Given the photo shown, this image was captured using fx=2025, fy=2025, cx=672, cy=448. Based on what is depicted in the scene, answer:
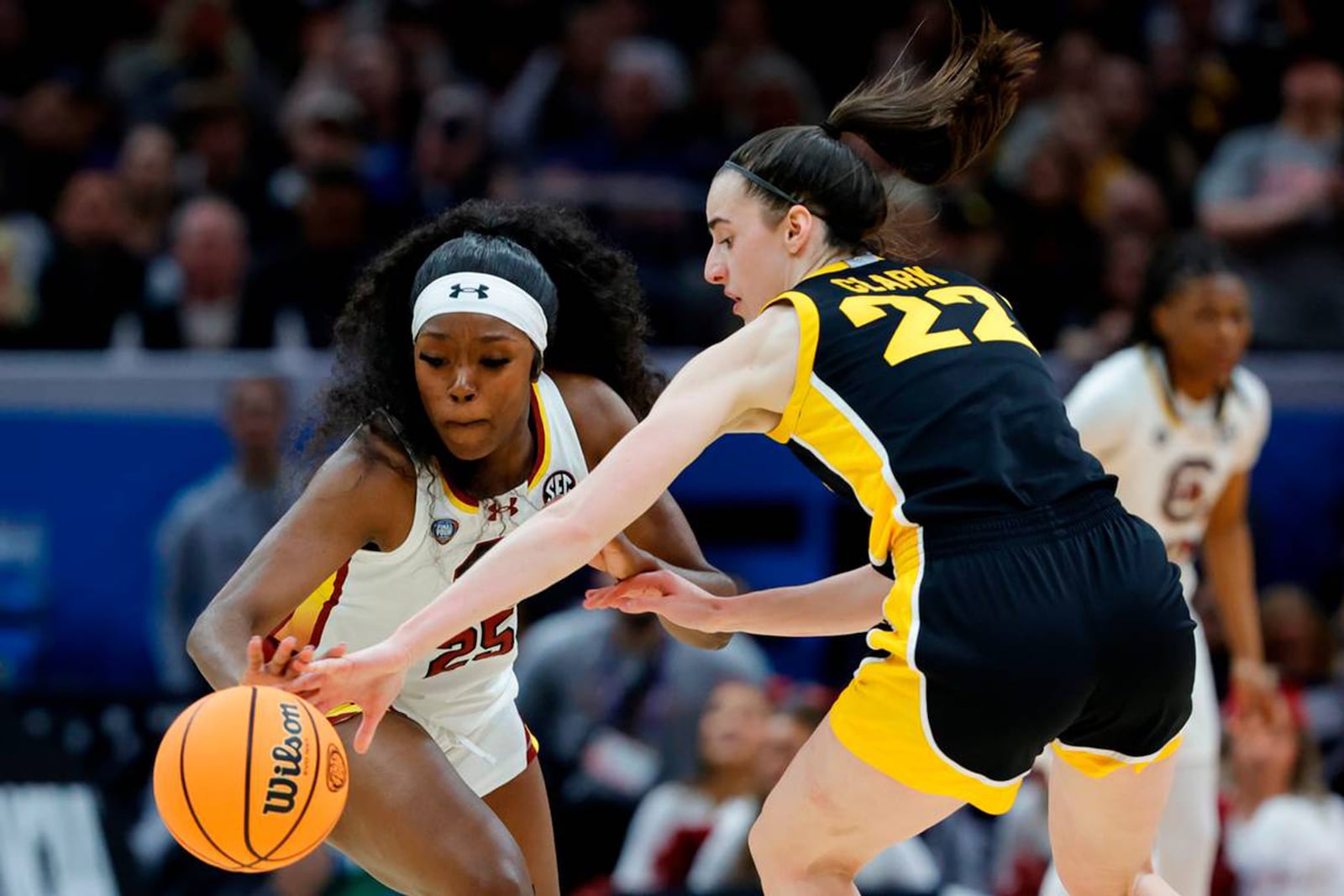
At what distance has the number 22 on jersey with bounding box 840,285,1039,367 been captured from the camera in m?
4.10

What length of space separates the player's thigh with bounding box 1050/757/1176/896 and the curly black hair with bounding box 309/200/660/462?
1.46 meters

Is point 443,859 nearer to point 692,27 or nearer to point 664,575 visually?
point 664,575

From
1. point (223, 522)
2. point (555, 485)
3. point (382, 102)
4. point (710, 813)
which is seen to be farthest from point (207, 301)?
point (555, 485)

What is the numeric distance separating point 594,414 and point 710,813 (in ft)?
10.7

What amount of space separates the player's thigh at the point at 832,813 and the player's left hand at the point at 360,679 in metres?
0.84

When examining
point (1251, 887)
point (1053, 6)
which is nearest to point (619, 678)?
point (1251, 887)

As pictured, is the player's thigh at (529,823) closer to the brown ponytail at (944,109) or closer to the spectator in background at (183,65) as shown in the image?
the brown ponytail at (944,109)

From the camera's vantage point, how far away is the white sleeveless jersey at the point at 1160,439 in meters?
6.52

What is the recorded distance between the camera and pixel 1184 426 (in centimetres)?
665

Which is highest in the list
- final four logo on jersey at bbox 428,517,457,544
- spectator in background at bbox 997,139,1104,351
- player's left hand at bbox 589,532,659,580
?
final four logo on jersey at bbox 428,517,457,544

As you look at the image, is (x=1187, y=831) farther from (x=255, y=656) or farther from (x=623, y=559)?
(x=255, y=656)

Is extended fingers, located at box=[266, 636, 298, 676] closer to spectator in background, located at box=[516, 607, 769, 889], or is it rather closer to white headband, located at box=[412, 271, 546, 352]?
white headband, located at box=[412, 271, 546, 352]

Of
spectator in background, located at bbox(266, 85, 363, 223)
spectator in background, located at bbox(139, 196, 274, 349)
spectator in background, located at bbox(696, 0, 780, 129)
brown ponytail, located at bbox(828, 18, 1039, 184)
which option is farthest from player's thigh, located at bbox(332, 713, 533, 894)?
spectator in background, located at bbox(696, 0, 780, 129)

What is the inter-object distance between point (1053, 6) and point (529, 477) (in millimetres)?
8495
